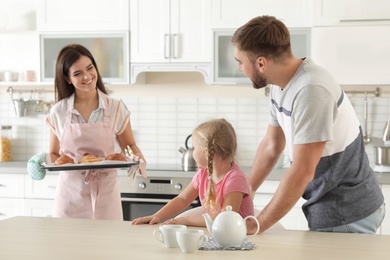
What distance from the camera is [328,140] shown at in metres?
2.28

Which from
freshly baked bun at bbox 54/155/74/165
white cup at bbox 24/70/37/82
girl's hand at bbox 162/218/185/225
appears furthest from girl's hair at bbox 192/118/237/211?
white cup at bbox 24/70/37/82

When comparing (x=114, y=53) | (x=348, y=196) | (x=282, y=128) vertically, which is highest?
(x=114, y=53)

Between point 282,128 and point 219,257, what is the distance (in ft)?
2.46

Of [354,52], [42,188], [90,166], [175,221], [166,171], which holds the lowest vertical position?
[42,188]

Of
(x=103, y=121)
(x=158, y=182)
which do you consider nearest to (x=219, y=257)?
(x=103, y=121)

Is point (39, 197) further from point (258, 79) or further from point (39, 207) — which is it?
point (258, 79)

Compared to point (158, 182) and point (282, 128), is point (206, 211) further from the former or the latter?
point (158, 182)

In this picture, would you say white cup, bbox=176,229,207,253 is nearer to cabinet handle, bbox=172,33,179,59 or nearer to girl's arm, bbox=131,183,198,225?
girl's arm, bbox=131,183,198,225

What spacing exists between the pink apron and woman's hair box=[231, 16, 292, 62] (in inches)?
45.3

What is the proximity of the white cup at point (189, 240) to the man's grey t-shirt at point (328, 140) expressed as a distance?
1.58ft

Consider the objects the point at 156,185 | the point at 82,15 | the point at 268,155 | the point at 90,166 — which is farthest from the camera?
the point at 82,15

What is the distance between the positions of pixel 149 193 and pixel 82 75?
129 centimetres

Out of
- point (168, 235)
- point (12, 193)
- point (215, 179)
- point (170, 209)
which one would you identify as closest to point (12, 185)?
point (12, 193)

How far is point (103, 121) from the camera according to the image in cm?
335
